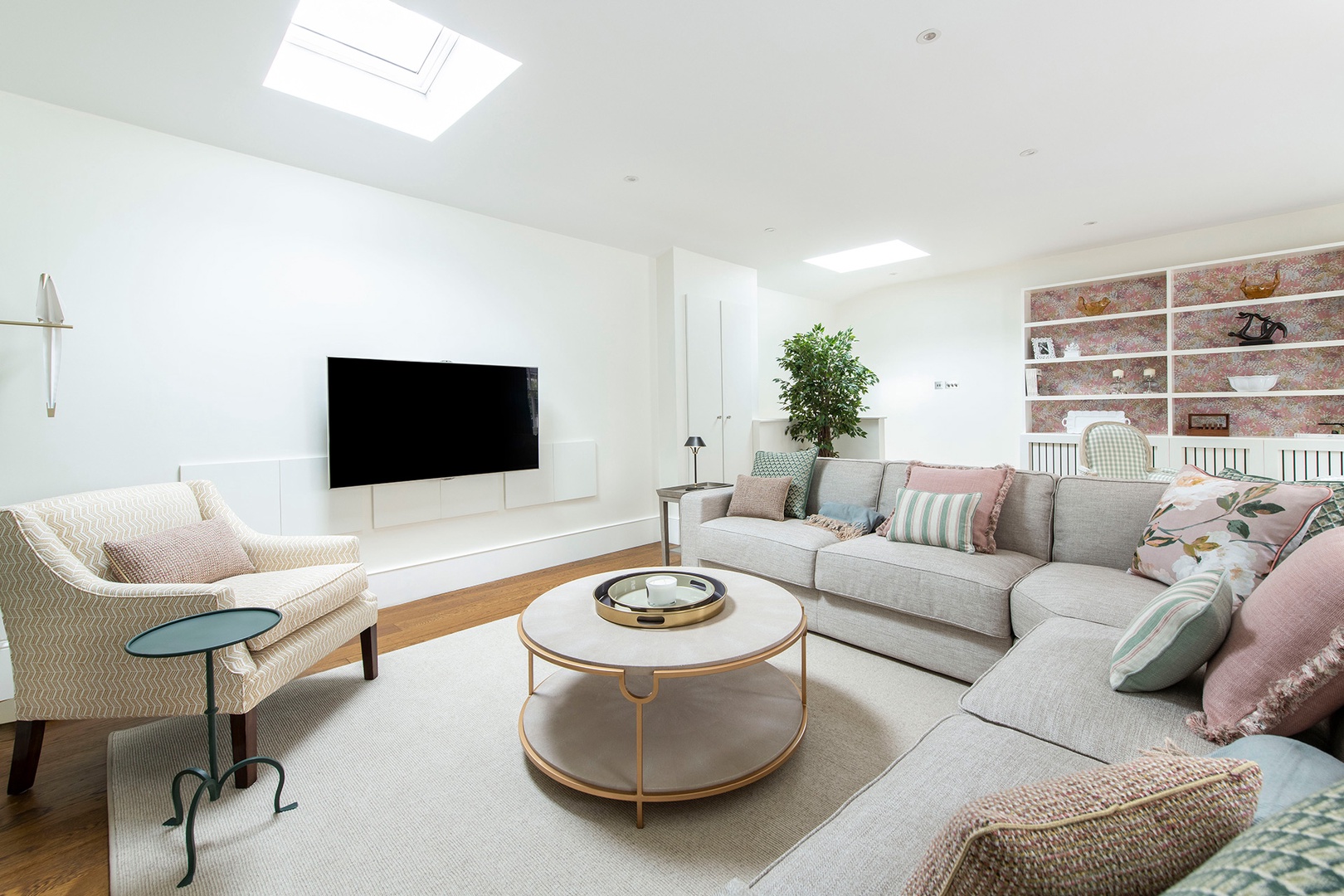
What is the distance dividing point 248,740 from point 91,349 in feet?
6.74

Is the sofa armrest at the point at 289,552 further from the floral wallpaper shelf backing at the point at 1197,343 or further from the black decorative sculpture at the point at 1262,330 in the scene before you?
the black decorative sculpture at the point at 1262,330

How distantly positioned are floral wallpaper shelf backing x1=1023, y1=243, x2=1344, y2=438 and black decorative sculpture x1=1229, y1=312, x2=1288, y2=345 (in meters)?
0.05

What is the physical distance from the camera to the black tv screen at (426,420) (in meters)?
3.22

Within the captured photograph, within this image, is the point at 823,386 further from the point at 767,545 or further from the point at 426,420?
the point at 426,420

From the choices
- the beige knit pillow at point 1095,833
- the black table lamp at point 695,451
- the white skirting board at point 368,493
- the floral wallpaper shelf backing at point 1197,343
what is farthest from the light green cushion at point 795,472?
the floral wallpaper shelf backing at point 1197,343

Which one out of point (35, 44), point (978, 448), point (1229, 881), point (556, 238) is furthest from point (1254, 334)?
point (35, 44)

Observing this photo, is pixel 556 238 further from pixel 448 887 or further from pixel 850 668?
pixel 448 887

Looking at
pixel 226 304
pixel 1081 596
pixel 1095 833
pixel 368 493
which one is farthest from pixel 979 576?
pixel 226 304

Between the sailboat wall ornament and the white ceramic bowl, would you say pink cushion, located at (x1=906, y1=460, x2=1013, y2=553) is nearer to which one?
the white ceramic bowl

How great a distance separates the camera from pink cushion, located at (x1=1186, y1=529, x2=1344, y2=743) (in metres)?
1.02

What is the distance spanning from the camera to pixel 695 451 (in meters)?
4.60

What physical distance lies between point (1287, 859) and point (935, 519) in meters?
2.37

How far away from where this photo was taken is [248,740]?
5.91ft

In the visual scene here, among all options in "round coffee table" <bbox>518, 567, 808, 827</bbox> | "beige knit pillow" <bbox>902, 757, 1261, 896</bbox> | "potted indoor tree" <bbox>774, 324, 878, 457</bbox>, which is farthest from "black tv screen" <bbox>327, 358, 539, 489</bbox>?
"beige knit pillow" <bbox>902, 757, 1261, 896</bbox>
